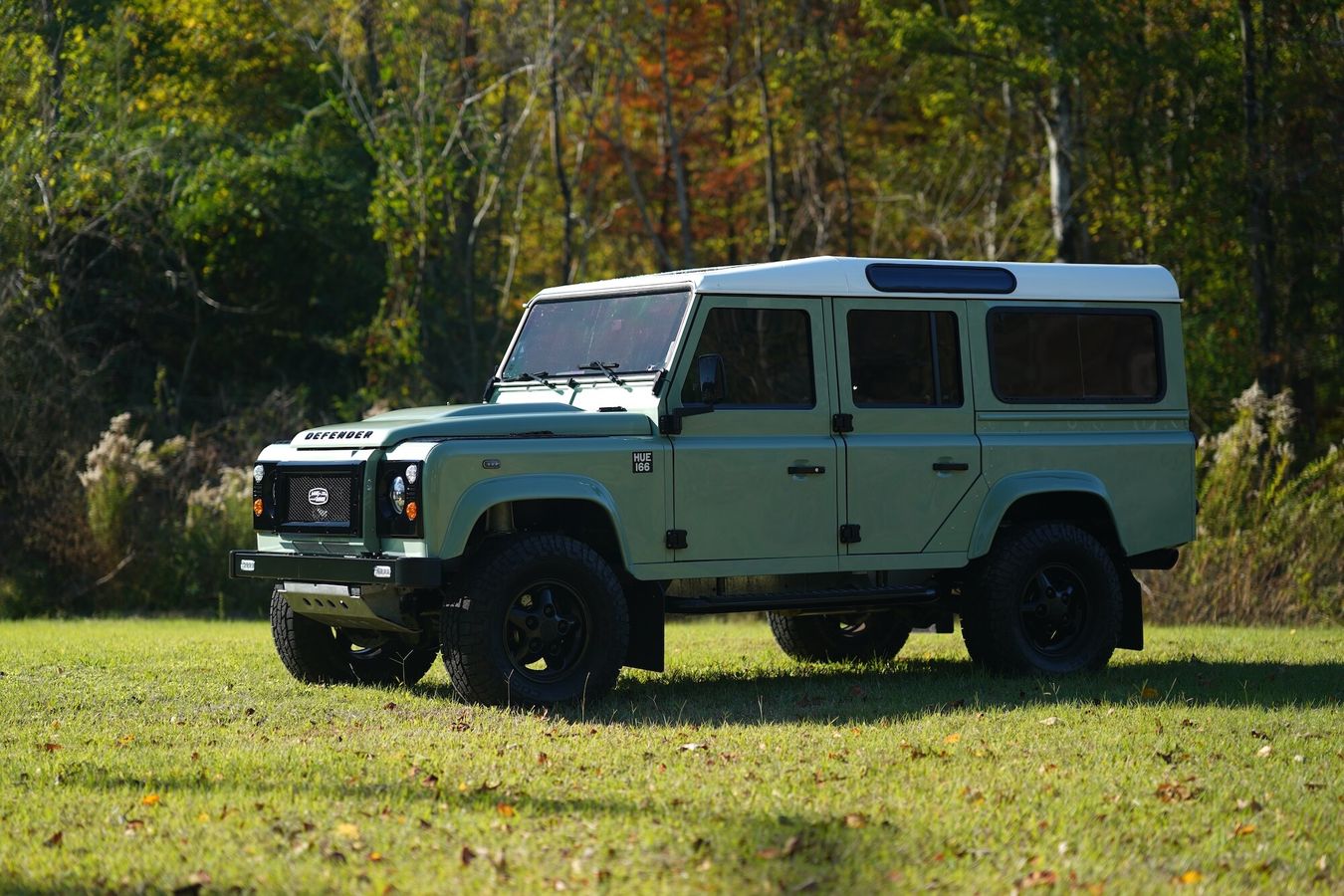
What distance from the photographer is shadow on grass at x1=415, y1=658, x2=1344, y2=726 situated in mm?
8922

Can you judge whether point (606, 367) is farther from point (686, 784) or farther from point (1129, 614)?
point (1129, 614)

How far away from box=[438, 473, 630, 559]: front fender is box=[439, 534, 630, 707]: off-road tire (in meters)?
0.22

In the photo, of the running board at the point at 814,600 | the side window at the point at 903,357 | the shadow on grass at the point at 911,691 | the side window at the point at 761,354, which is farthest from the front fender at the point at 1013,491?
the side window at the point at 761,354

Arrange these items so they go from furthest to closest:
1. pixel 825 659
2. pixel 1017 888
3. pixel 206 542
Result: pixel 206 542
pixel 825 659
pixel 1017 888

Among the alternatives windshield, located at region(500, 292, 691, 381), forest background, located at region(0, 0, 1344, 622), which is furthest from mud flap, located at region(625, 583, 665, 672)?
forest background, located at region(0, 0, 1344, 622)

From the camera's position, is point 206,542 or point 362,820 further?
point 206,542

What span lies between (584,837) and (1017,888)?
1.42m

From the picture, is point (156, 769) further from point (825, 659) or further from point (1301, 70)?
point (1301, 70)

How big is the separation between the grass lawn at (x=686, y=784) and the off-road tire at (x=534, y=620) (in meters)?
0.24

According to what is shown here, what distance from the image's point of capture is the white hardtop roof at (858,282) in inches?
373

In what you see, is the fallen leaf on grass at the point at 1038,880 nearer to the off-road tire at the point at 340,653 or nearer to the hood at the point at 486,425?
the hood at the point at 486,425

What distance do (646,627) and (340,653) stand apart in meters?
1.94

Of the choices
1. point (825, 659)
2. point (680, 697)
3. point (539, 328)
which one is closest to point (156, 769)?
point (680, 697)

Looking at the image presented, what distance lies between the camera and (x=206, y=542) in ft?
53.3
